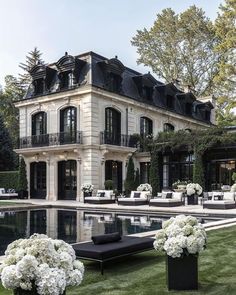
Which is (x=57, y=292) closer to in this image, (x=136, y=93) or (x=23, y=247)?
(x=23, y=247)

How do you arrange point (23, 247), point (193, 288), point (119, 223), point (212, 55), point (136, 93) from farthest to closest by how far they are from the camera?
point (212, 55)
point (136, 93)
point (119, 223)
point (193, 288)
point (23, 247)

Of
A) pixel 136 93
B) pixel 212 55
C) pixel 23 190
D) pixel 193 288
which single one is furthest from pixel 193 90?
pixel 193 288

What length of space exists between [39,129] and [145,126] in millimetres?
7430

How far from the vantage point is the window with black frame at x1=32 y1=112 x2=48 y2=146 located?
26625mm

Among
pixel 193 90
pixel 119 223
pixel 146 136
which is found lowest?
pixel 119 223

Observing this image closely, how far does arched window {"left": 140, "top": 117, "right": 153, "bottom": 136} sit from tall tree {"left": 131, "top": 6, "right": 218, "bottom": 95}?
9.57m

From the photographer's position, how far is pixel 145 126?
2928cm

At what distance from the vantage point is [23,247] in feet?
11.8

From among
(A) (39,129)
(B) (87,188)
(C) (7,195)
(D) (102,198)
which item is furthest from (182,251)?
(A) (39,129)

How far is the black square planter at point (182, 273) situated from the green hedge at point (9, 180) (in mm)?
25366

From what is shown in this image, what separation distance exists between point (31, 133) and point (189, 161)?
10799 mm

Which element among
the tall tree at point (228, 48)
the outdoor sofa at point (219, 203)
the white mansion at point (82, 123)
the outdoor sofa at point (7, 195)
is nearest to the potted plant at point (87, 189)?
the white mansion at point (82, 123)

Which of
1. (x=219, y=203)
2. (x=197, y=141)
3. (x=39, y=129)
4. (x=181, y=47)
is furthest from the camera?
(x=181, y=47)

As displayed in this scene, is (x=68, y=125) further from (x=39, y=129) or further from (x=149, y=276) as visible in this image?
(x=149, y=276)
